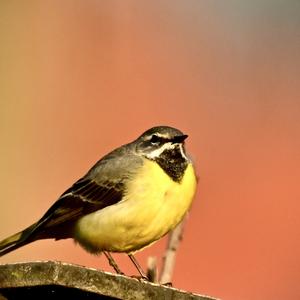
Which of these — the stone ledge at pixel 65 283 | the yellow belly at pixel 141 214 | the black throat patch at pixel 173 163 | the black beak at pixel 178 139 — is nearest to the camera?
the stone ledge at pixel 65 283

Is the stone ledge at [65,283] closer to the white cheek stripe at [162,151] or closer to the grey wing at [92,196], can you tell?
the grey wing at [92,196]

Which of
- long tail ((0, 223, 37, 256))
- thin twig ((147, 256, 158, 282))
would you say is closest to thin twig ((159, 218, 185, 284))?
thin twig ((147, 256, 158, 282))

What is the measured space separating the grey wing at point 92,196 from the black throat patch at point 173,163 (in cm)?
13

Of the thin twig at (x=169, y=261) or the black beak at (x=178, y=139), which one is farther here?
the black beak at (x=178, y=139)

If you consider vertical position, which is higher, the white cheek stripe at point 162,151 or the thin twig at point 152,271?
the white cheek stripe at point 162,151

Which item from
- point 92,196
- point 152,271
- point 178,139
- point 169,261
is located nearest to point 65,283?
point 152,271

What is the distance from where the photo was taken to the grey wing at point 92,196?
253 inches

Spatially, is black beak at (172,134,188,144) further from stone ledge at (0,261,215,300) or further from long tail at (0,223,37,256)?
stone ledge at (0,261,215,300)

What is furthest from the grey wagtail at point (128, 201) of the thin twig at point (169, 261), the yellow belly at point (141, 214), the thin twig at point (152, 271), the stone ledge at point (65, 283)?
the stone ledge at point (65, 283)

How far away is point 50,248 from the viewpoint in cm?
1050

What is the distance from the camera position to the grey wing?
6.43 meters

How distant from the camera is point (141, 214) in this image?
6.17 m

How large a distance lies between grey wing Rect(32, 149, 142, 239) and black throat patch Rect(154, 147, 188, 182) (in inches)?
5.0

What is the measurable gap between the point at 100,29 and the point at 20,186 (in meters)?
2.80
